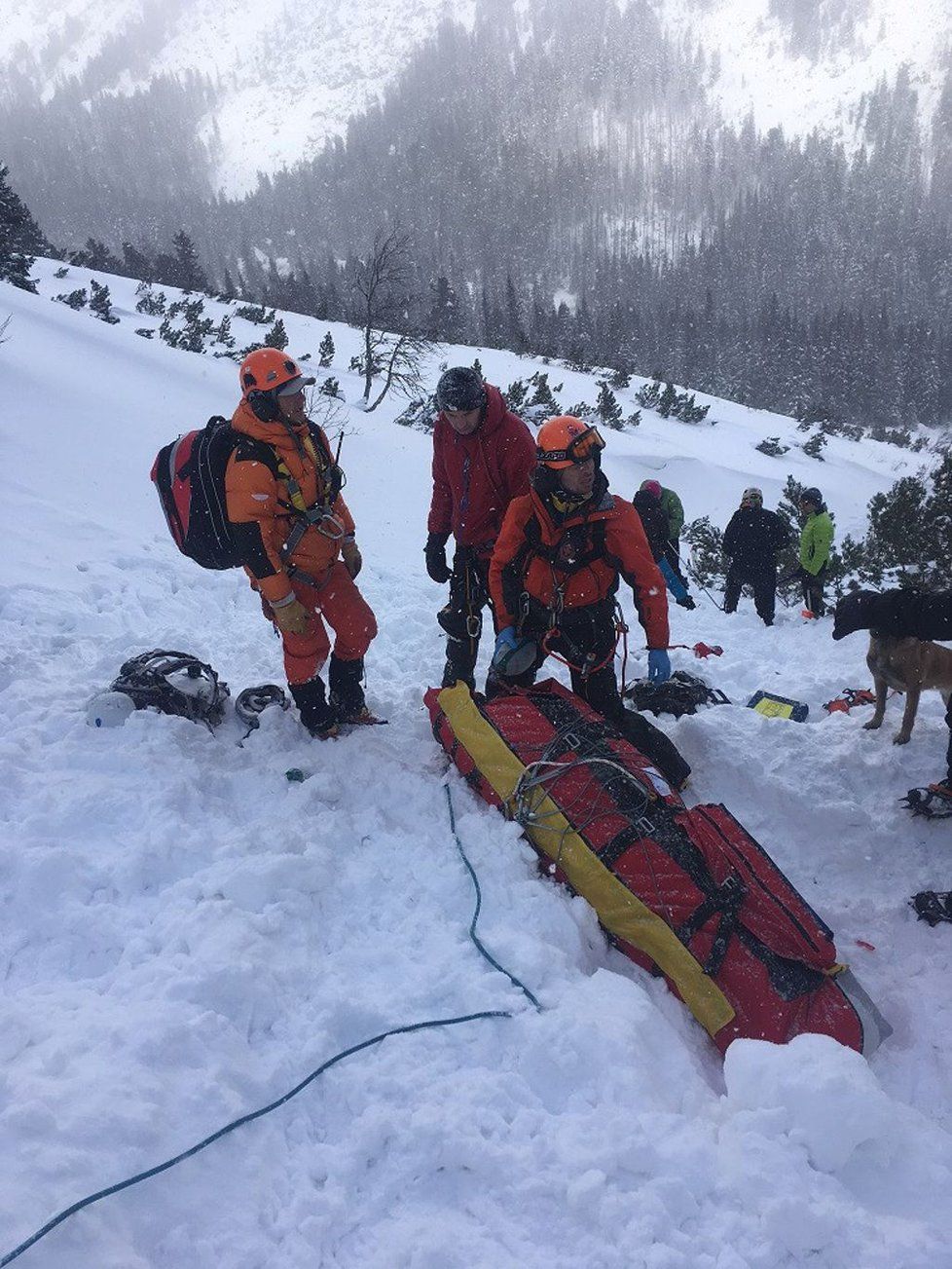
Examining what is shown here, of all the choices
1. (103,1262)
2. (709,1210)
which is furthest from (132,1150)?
(709,1210)

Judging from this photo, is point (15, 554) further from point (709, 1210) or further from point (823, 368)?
point (823, 368)

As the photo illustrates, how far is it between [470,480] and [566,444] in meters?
0.76

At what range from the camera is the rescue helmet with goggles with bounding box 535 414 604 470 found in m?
3.03

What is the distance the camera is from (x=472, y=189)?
319ft

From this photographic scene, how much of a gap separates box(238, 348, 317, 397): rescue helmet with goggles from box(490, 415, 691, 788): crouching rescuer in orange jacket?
1121mm

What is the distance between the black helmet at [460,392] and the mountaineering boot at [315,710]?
150 cm

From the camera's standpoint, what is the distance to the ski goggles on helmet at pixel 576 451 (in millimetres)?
3031

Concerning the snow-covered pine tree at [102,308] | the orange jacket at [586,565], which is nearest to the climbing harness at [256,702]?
the orange jacket at [586,565]

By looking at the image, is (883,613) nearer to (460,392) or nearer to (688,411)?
(460,392)

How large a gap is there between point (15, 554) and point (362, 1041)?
4.64 metres

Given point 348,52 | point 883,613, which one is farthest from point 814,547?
point 348,52

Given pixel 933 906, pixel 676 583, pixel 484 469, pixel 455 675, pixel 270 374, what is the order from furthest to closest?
1. pixel 676 583
2. pixel 455 675
3. pixel 484 469
4. pixel 270 374
5. pixel 933 906

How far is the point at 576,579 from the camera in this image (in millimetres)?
3416

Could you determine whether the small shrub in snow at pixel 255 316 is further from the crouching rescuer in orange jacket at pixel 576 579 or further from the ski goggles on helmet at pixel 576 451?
the ski goggles on helmet at pixel 576 451
